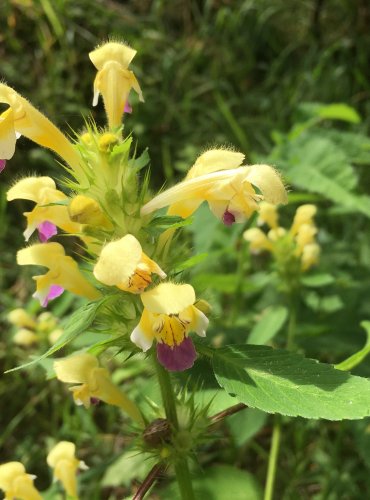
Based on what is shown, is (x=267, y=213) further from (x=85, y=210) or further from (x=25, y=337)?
(x=85, y=210)

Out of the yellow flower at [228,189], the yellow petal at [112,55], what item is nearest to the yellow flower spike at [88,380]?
the yellow flower at [228,189]

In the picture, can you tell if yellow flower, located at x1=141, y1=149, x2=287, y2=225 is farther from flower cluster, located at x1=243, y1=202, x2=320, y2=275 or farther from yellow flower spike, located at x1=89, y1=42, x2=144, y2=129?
flower cluster, located at x1=243, y1=202, x2=320, y2=275

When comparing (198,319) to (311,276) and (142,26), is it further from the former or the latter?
(142,26)

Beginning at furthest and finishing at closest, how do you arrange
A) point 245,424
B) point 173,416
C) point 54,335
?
1. point 54,335
2. point 245,424
3. point 173,416

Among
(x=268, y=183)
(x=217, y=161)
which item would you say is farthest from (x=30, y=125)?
(x=268, y=183)

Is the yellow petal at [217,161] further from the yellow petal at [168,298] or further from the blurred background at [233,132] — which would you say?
the blurred background at [233,132]
